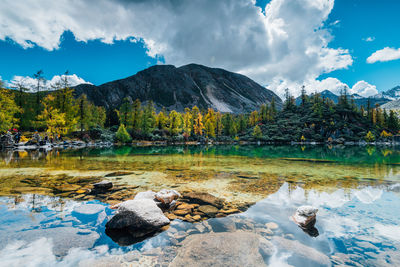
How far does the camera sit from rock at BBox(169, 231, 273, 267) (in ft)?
13.6

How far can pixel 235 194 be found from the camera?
30.9 ft

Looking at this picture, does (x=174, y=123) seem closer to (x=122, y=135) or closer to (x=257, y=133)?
(x=122, y=135)

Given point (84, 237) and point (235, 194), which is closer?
point (84, 237)

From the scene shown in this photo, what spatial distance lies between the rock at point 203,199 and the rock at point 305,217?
284 cm

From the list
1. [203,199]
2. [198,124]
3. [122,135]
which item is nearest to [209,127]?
[198,124]

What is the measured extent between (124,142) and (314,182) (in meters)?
61.7

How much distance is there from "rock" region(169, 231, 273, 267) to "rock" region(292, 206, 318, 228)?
1737mm

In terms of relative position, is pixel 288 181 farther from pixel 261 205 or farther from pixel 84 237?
pixel 84 237

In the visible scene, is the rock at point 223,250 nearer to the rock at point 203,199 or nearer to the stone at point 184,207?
the stone at point 184,207

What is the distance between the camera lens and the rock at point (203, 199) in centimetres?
803

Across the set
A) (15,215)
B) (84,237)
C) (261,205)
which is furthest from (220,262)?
(15,215)

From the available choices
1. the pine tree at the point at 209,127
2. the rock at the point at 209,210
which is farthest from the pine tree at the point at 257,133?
the rock at the point at 209,210

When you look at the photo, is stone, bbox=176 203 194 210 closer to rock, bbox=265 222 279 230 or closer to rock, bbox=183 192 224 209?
rock, bbox=183 192 224 209

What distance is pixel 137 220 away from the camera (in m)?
5.75
